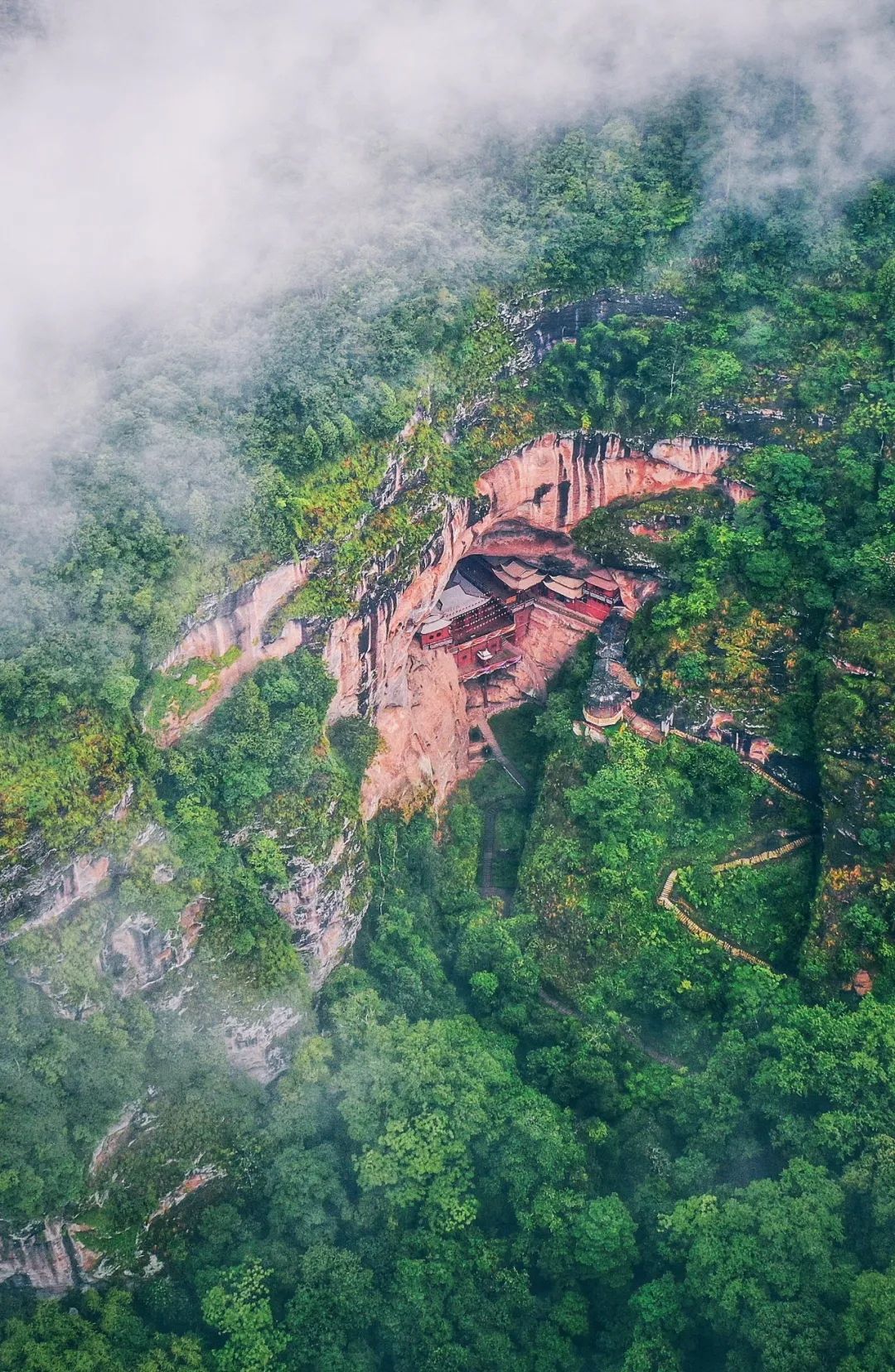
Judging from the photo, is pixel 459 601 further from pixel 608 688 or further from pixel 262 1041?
pixel 262 1041

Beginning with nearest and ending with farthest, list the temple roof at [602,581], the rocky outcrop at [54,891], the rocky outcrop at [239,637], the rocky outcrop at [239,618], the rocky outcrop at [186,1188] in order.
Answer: the rocky outcrop at [54,891] → the rocky outcrop at [186,1188] → the rocky outcrop at [239,618] → the rocky outcrop at [239,637] → the temple roof at [602,581]

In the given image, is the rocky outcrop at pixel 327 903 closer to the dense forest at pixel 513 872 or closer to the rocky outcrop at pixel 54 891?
the dense forest at pixel 513 872

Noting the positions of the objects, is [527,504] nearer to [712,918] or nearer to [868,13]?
[712,918]

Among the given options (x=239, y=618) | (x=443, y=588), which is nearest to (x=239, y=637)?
(x=239, y=618)

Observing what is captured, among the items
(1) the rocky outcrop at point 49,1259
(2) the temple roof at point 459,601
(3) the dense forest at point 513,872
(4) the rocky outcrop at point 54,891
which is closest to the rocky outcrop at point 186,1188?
(3) the dense forest at point 513,872

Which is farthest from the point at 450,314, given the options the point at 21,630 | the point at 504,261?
the point at 21,630

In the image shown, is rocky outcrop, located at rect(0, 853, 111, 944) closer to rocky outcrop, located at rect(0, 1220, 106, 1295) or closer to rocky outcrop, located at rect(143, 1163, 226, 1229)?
rocky outcrop, located at rect(0, 1220, 106, 1295)
